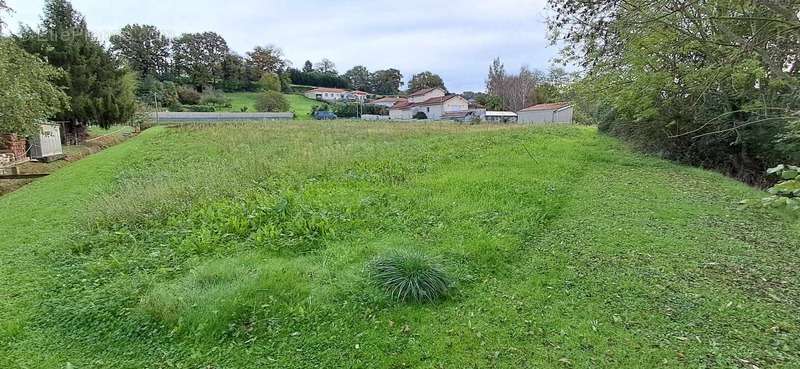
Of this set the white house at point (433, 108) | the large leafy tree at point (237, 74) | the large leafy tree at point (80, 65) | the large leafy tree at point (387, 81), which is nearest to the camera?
the large leafy tree at point (80, 65)

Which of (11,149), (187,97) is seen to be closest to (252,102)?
(187,97)

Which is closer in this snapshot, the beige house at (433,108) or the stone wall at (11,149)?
the stone wall at (11,149)

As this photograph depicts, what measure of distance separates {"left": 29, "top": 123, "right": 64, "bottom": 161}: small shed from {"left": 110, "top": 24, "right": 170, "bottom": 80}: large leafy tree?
55.9 metres

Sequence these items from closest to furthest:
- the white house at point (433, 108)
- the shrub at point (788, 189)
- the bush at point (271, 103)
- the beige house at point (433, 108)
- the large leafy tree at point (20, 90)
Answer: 1. the shrub at point (788, 189)
2. the large leafy tree at point (20, 90)
3. the bush at point (271, 103)
4. the beige house at point (433, 108)
5. the white house at point (433, 108)

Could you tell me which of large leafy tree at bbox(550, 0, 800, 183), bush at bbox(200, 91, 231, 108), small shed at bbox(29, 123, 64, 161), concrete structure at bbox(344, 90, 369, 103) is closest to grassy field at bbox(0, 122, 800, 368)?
large leafy tree at bbox(550, 0, 800, 183)

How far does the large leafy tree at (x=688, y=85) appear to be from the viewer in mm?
5914

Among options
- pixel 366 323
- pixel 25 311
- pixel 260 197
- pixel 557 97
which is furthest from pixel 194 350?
pixel 557 97

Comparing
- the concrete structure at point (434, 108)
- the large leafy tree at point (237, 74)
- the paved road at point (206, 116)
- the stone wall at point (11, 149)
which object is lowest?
the stone wall at point (11, 149)

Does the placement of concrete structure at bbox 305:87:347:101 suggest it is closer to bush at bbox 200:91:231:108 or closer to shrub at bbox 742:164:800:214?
bush at bbox 200:91:231:108

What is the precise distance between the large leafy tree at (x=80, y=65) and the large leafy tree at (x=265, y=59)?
188 ft

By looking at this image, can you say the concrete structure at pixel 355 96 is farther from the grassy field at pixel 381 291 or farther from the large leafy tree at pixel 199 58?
the grassy field at pixel 381 291

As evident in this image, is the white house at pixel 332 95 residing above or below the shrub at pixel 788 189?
above

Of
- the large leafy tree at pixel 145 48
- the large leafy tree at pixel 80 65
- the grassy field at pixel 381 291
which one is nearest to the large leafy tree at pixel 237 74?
the large leafy tree at pixel 145 48

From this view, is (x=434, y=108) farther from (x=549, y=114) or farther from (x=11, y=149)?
(x=11, y=149)
